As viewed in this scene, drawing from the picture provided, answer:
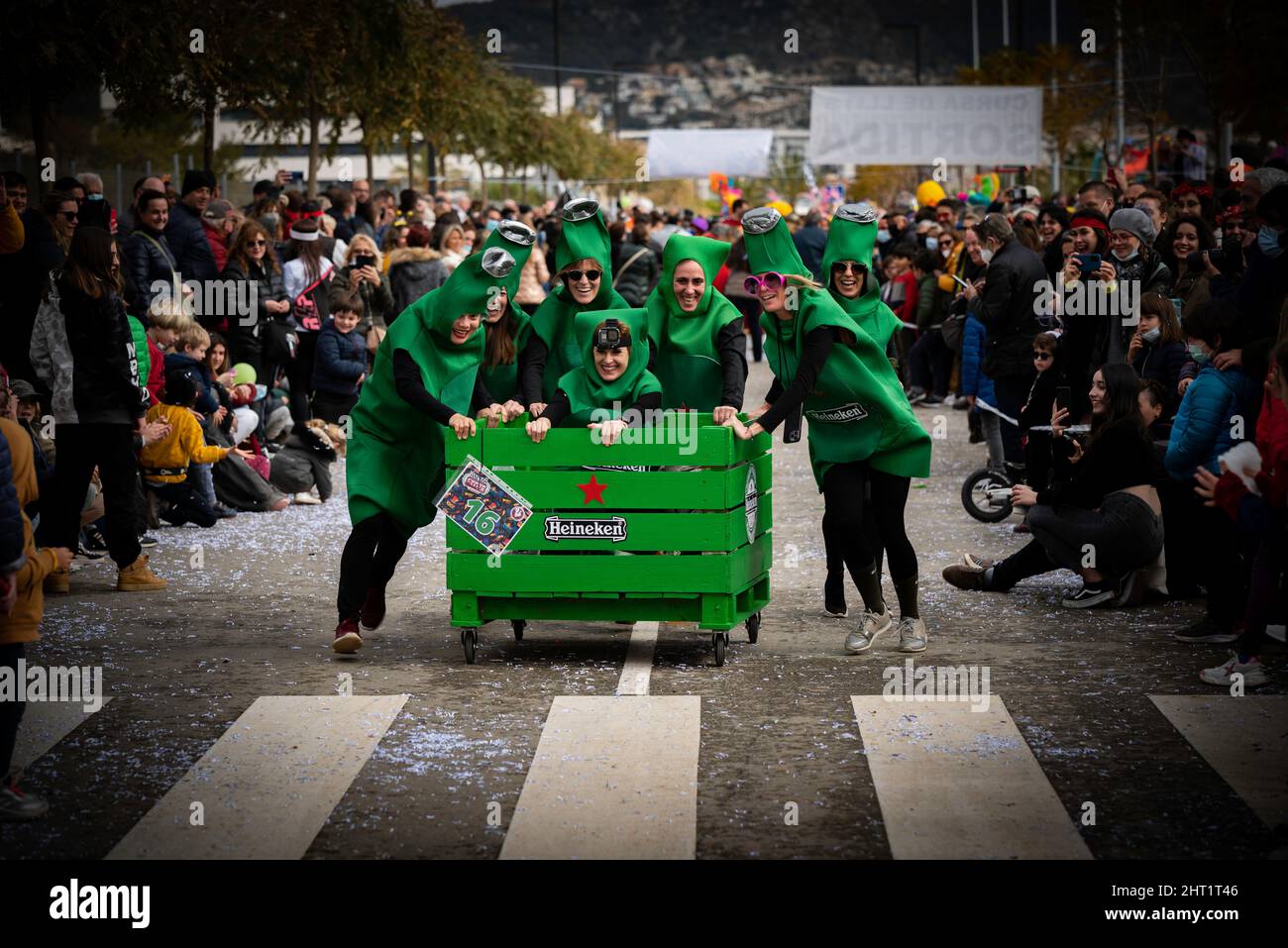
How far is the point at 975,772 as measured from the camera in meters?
6.89

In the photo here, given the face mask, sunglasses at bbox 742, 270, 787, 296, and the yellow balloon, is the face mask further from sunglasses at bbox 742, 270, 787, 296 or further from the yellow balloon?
the yellow balloon

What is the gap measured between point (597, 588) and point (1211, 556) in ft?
9.59

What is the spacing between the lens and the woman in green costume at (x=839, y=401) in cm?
884

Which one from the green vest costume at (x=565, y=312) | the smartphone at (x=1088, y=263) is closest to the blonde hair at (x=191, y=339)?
the green vest costume at (x=565, y=312)

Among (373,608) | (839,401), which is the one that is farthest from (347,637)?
(839,401)

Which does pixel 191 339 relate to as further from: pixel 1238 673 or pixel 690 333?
pixel 1238 673

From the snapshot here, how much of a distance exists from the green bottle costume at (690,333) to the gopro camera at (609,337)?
0.40 metres

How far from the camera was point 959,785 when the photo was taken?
674cm

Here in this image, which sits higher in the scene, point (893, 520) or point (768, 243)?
point (768, 243)

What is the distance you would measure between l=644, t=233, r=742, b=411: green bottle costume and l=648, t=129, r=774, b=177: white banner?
106ft

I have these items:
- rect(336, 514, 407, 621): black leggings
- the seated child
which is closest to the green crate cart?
rect(336, 514, 407, 621): black leggings

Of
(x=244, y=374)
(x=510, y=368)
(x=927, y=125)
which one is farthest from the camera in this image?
(x=927, y=125)

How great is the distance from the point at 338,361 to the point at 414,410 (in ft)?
20.1
